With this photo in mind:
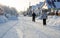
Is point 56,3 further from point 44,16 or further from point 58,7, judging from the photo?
point 44,16

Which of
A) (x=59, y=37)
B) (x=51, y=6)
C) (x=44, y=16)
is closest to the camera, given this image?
(x=59, y=37)

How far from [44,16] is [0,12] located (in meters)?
23.8

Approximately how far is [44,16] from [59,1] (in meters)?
40.3

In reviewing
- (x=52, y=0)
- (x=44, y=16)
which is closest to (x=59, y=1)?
(x=52, y=0)

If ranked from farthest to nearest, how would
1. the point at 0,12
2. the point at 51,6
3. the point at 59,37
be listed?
the point at 51,6 → the point at 0,12 → the point at 59,37

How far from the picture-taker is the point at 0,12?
44375 millimetres

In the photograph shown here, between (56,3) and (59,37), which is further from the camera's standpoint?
(56,3)

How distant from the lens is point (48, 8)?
6091cm

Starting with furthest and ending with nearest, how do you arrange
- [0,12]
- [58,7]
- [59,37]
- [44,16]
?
[58,7]
[0,12]
[44,16]
[59,37]

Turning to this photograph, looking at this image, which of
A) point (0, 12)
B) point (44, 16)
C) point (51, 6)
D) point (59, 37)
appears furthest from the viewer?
point (51, 6)

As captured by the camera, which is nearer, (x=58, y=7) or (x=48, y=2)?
(x=58, y=7)

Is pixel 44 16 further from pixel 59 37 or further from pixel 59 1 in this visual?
pixel 59 1

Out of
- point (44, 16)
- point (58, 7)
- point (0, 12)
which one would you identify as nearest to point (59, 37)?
point (44, 16)

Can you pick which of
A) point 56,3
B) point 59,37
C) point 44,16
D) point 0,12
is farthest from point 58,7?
point 59,37
